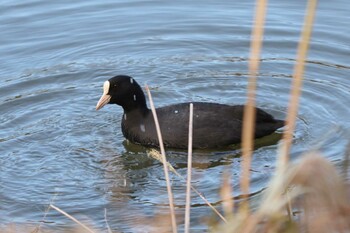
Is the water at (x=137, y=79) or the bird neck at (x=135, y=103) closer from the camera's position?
the water at (x=137, y=79)

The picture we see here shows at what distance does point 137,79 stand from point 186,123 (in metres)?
1.69

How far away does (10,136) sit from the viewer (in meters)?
8.19

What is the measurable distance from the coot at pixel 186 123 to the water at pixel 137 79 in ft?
0.41

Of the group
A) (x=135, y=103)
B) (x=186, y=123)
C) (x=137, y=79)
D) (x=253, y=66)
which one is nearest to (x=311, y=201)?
(x=253, y=66)

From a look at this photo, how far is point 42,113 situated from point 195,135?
5.78 ft

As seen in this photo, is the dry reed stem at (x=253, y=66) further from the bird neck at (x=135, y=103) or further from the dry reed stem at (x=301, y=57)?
the bird neck at (x=135, y=103)

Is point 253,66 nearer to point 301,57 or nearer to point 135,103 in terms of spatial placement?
point 301,57

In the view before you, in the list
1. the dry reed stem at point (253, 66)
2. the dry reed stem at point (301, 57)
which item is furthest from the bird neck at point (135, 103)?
the dry reed stem at point (301, 57)

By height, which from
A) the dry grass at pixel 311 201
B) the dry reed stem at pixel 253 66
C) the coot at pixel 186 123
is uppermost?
the dry reed stem at pixel 253 66

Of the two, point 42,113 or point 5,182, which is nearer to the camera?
point 5,182

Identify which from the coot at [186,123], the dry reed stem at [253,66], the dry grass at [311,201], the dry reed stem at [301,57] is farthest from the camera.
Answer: the coot at [186,123]

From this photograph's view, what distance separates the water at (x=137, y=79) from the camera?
22.8 feet

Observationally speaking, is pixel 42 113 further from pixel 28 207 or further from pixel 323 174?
pixel 323 174

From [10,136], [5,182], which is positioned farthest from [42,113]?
[5,182]
